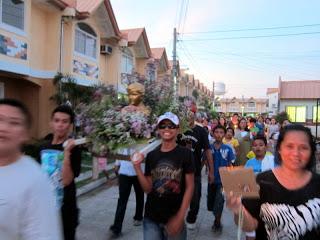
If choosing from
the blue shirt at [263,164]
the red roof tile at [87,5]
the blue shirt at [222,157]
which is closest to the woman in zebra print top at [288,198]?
the blue shirt at [263,164]

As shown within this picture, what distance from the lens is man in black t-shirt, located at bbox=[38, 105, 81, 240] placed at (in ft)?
10.5

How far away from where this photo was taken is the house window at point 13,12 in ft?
39.7

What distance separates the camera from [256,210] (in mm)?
2658

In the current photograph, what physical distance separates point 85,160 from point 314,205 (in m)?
11.4

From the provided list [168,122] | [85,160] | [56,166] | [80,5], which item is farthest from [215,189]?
[80,5]

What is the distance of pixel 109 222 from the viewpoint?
6.36 meters

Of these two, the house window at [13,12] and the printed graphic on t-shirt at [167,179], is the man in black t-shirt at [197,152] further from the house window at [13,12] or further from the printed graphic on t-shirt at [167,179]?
the house window at [13,12]

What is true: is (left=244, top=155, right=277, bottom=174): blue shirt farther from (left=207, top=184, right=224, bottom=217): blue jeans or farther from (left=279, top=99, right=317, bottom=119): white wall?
(left=279, top=99, right=317, bottom=119): white wall

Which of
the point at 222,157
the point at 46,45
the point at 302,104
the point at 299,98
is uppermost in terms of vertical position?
the point at 46,45

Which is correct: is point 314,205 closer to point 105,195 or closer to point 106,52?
point 105,195

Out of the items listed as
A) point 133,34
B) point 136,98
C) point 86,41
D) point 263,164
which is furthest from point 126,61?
point 136,98

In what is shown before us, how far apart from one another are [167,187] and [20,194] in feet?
6.23

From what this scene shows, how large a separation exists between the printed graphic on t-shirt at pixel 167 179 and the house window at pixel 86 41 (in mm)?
13657

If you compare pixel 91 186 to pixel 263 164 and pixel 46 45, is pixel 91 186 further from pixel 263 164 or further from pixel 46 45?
pixel 46 45
